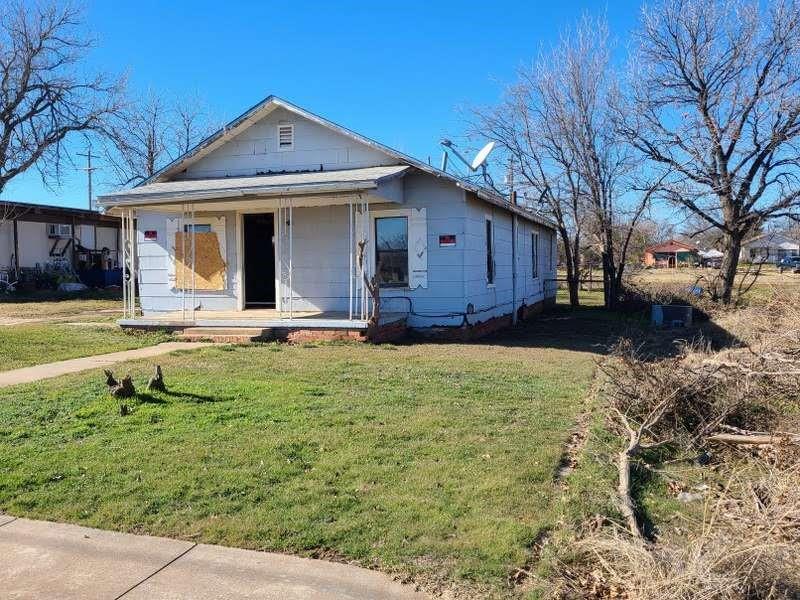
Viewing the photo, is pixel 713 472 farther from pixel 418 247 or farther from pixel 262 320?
pixel 262 320

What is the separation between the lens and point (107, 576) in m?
3.51

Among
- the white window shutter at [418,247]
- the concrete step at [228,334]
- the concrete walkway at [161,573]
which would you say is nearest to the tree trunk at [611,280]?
the white window shutter at [418,247]

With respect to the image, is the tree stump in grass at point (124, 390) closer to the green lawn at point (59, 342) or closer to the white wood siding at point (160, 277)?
the green lawn at point (59, 342)

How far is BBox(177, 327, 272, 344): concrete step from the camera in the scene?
479 inches

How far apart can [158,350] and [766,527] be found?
31.4 feet

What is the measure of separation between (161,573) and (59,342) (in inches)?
380

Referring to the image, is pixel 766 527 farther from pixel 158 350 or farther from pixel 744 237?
pixel 744 237

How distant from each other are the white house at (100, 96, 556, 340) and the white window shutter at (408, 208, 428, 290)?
0.8 inches

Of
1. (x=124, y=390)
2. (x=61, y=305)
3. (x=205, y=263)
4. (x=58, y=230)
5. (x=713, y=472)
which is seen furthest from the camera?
(x=58, y=230)

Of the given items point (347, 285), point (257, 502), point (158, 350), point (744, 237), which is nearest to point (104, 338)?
point (158, 350)

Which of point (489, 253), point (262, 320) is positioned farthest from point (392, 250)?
point (262, 320)

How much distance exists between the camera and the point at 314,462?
5.18 m

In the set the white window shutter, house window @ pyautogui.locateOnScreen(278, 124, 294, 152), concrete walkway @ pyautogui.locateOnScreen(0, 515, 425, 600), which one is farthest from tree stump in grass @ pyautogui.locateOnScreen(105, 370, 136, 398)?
house window @ pyautogui.locateOnScreen(278, 124, 294, 152)

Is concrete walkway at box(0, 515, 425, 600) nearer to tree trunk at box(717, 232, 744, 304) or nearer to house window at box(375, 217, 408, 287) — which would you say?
house window at box(375, 217, 408, 287)
